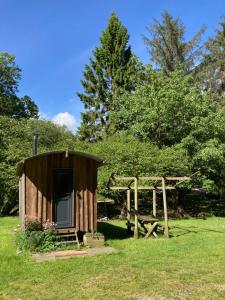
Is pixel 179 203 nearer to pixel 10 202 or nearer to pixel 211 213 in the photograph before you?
pixel 211 213

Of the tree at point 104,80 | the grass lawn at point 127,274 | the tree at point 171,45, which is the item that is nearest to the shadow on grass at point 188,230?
the grass lawn at point 127,274

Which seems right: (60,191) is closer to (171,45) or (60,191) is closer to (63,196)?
(63,196)

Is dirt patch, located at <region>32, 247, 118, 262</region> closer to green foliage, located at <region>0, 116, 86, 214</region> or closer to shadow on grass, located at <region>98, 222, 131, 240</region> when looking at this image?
shadow on grass, located at <region>98, 222, 131, 240</region>

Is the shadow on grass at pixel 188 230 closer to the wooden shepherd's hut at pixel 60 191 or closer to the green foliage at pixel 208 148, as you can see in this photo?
the wooden shepherd's hut at pixel 60 191

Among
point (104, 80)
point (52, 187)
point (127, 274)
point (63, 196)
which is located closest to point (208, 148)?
point (63, 196)

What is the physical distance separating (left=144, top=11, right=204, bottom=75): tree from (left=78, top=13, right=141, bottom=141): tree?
7.35 feet

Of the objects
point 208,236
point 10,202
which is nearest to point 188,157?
point 208,236

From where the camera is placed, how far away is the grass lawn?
18.8 feet

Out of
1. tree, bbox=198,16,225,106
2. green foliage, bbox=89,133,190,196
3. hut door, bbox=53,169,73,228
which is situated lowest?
hut door, bbox=53,169,73,228

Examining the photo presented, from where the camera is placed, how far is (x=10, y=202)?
18.7 m

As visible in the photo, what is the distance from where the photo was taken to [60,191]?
396 inches

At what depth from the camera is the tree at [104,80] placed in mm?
29266

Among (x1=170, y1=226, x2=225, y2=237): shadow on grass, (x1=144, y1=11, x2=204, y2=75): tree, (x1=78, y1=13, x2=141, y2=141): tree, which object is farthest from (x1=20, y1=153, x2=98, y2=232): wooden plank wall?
(x1=144, y1=11, x2=204, y2=75): tree

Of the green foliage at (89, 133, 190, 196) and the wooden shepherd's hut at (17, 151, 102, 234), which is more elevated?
the green foliage at (89, 133, 190, 196)
